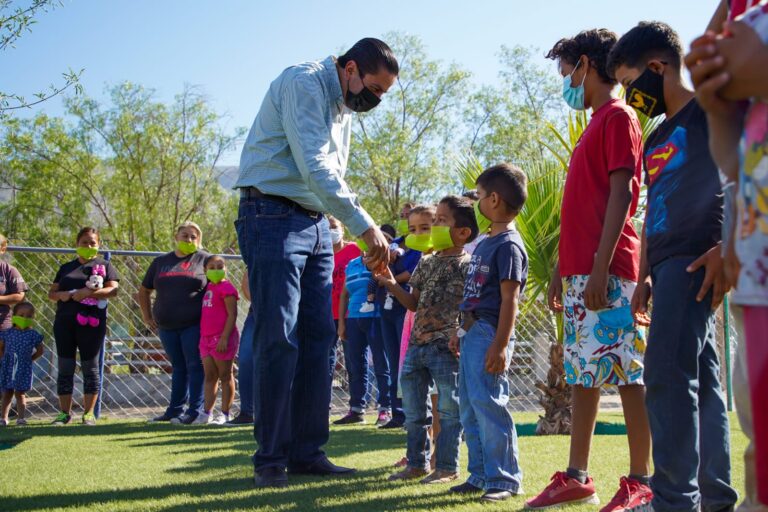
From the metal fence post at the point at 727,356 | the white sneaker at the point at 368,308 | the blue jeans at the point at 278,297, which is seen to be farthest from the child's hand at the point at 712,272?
the metal fence post at the point at 727,356

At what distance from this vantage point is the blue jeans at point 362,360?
Answer: 848 centimetres

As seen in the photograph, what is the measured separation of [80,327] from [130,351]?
2166 millimetres

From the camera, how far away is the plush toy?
8680mm

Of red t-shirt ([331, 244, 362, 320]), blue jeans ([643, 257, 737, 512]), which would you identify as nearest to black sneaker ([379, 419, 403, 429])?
red t-shirt ([331, 244, 362, 320])

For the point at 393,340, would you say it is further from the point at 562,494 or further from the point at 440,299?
the point at 562,494

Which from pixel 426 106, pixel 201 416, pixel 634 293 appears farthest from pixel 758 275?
pixel 426 106

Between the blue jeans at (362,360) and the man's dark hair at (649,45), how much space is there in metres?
5.67

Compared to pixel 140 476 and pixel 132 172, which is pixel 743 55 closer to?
pixel 140 476

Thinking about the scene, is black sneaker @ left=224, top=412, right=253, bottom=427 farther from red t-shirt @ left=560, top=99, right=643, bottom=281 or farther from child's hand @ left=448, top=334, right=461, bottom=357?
red t-shirt @ left=560, top=99, right=643, bottom=281

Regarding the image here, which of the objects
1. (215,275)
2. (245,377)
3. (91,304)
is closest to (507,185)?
(245,377)

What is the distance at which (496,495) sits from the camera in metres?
3.80

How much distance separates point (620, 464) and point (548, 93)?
3113cm

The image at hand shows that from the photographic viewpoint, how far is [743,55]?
171 cm

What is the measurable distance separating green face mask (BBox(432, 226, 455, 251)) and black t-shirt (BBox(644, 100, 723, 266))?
1746mm
